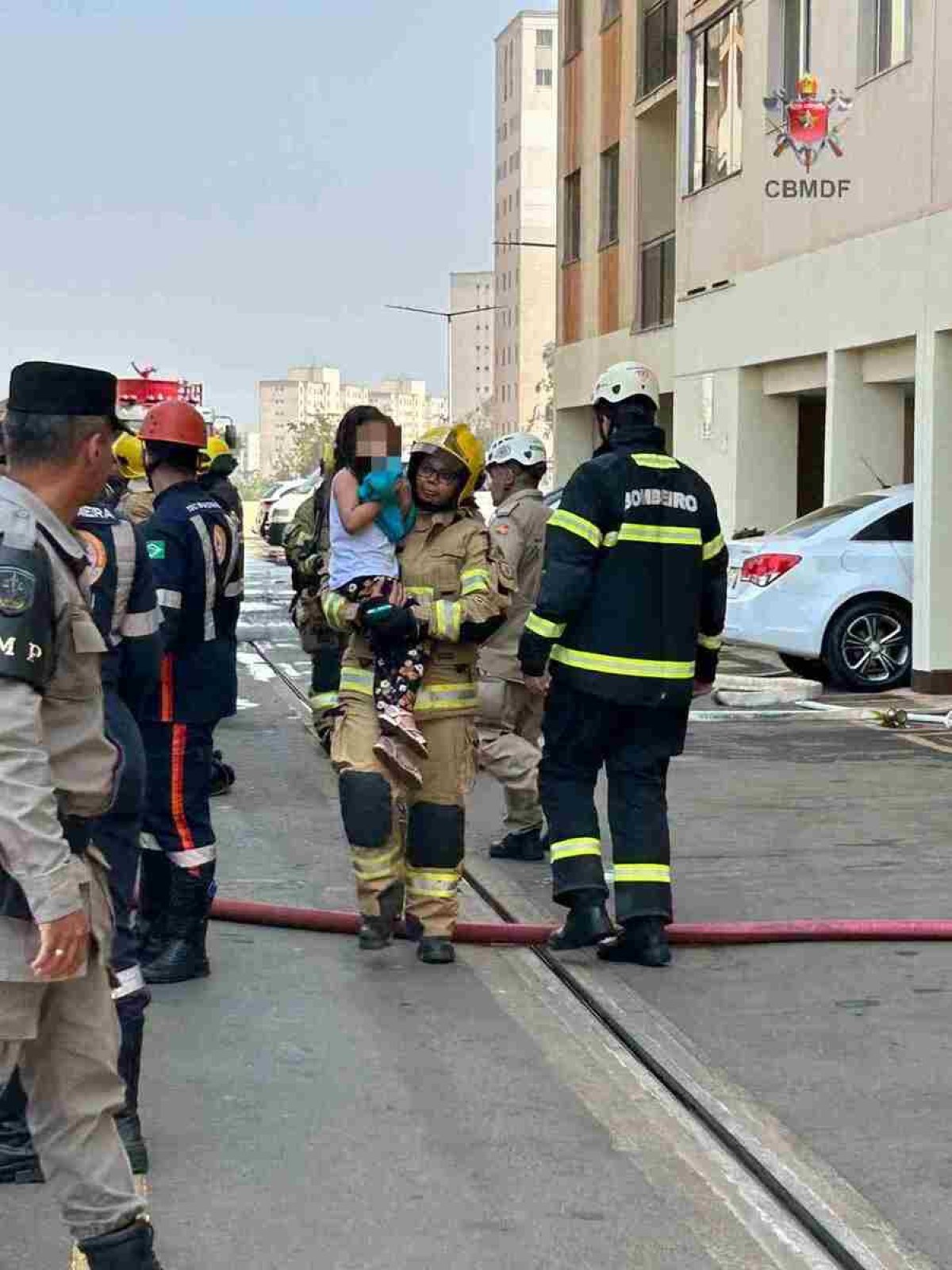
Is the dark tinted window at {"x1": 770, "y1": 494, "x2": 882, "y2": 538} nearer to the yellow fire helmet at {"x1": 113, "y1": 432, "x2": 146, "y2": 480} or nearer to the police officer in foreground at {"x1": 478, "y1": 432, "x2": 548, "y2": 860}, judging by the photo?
the police officer in foreground at {"x1": 478, "y1": 432, "x2": 548, "y2": 860}

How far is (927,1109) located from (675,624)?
87.0 inches

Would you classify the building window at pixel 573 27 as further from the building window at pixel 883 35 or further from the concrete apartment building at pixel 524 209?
the concrete apartment building at pixel 524 209

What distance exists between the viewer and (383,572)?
735cm

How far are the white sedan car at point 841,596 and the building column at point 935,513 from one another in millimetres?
458

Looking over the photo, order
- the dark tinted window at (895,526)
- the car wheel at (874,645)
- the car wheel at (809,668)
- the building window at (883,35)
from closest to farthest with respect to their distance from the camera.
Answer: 1. the car wheel at (874,645)
2. the dark tinted window at (895,526)
3. the building window at (883,35)
4. the car wheel at (809,668)

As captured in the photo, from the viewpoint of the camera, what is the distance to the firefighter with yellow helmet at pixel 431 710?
727 cm

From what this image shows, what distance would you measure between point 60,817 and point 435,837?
11.8 ft

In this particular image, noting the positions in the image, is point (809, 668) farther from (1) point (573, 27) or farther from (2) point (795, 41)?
(1) point (573, 27)

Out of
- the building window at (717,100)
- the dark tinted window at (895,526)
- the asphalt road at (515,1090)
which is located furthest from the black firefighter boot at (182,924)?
the building window at (717,100)

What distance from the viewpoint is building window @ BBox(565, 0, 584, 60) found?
29.4 metres

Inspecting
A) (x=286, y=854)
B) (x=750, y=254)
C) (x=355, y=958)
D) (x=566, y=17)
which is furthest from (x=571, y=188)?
(x=355, y=958)

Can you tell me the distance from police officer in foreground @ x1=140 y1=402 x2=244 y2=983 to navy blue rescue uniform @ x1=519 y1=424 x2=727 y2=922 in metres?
1.12

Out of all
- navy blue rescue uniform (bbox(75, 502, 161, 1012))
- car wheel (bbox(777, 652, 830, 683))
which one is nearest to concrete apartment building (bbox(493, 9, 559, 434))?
car wheel (bbox(777, 652, 830, 683))

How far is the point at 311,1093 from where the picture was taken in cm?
569
